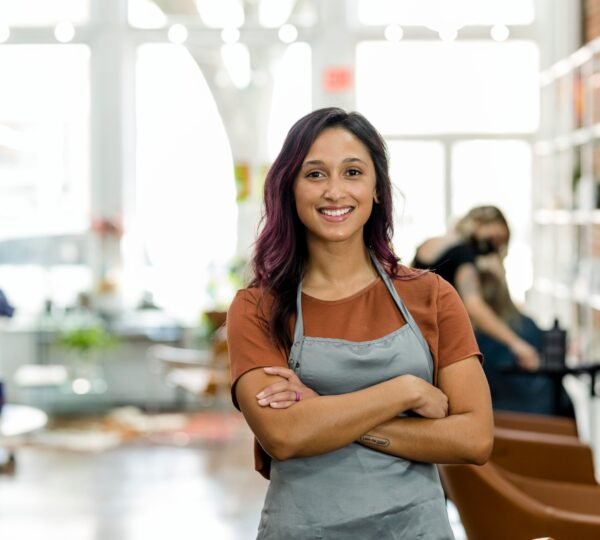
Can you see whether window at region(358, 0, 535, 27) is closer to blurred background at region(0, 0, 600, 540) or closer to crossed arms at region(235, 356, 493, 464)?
blurred background at region(0, 0, 600, 540)

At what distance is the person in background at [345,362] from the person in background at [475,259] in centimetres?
316

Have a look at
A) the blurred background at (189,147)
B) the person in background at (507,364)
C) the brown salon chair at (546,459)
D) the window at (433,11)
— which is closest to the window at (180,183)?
the blurred background at (189,147)

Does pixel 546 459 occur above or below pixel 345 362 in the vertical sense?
below

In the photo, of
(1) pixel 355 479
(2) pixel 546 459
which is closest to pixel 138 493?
(2) pixel 546 459

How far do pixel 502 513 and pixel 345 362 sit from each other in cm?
153

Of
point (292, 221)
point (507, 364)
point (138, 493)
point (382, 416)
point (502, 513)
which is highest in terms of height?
point (292, 221)

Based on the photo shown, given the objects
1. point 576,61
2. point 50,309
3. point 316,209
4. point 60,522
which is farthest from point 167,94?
point 316,209

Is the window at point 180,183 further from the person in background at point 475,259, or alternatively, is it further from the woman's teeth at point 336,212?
the woman's teeth at point 336,212

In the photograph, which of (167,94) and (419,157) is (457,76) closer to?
(419,157)

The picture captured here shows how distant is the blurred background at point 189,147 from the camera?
1066 centimetres

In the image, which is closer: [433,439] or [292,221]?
[433,439]

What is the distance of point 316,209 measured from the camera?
2.59 m

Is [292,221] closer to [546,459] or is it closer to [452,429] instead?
[452,429]

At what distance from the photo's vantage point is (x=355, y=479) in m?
2.47
